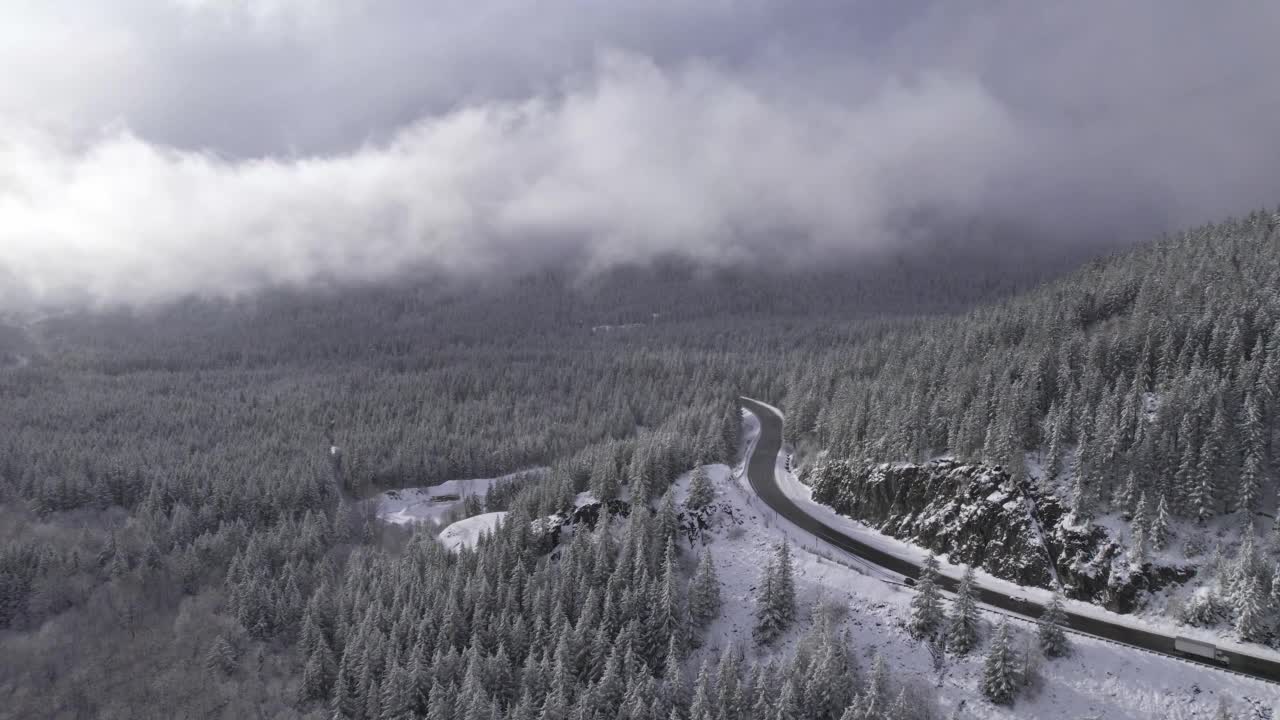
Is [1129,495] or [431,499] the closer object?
[1129,495]

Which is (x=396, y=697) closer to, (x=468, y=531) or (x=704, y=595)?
(x=704, y=595)

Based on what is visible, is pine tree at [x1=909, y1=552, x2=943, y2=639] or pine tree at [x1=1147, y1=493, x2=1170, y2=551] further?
pine tree at [x1=909, y1=552, x2=943, y2=639]

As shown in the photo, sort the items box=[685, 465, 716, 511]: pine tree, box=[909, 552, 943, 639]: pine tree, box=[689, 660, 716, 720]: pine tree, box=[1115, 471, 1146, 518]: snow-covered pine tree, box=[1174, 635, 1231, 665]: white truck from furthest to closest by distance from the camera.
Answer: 1. box=[685, 465, 716, 511]: pine tree
2. box=[1115, 471, 1146, 518]: snow-covered pine tree
3. box=[909, 552, 943, 639]: pine tree
4. box=[689, 660, 716, 720]: pine tree
5. box=[1174, 635, 1231, 665]: white truck

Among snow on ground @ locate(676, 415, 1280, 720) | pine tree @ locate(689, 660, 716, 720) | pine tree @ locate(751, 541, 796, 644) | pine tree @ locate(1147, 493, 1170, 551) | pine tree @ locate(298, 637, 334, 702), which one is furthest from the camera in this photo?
pine tree @ locate(298, 637, 334, 702)

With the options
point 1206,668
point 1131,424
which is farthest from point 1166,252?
point 1206,668

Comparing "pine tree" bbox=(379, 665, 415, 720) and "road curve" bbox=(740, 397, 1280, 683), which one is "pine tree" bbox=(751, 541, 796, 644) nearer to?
"road curve" bbox=(740, 397, 1280, 683)

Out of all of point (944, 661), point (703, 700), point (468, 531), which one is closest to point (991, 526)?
point (944, 661)

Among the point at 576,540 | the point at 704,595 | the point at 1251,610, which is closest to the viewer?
the point at 1251,610

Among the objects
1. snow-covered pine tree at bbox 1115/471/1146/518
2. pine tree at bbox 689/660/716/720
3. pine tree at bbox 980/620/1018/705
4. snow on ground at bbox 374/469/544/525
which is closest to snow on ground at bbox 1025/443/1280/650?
snow-covered pine tree at bbox 1115/471/1146/518
